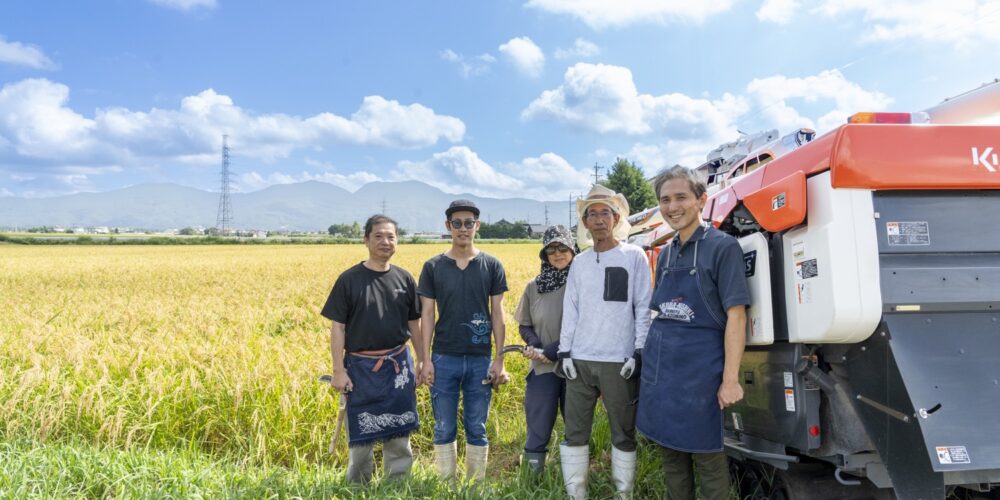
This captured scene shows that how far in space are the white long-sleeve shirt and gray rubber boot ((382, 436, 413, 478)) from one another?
4.52 ft

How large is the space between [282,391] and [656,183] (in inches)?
142

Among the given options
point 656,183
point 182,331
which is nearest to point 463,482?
Result: point 656,183

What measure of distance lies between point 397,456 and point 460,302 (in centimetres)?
119

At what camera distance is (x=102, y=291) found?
13.6 metres

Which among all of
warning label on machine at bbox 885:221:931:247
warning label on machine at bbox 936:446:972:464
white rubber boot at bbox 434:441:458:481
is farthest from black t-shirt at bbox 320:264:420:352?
warning label on machine at bbox 936:446:972:464

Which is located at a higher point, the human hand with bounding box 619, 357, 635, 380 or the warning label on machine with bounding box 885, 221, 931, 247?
the warning label on machine with bounding box 885, 221, 931, 247

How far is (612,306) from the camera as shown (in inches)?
135

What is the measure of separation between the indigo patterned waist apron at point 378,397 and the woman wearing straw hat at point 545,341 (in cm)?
87

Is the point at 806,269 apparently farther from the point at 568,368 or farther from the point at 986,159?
the point at 568,368

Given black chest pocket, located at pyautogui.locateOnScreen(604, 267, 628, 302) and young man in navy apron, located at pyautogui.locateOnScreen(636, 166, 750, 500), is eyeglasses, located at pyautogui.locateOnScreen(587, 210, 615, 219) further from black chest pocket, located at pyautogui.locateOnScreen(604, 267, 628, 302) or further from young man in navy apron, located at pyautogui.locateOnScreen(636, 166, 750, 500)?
young man in navy apron, located at pyautogui.locateOnScreen(636, 166, 750, 500)

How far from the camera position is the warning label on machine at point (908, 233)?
2541mm

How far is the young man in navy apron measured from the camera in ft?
9.21

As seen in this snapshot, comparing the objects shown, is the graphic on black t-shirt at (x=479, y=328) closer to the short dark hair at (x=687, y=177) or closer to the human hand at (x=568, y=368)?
the human hand at (x=568, y=368)

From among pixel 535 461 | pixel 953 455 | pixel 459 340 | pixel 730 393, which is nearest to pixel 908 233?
pixel 953 455
